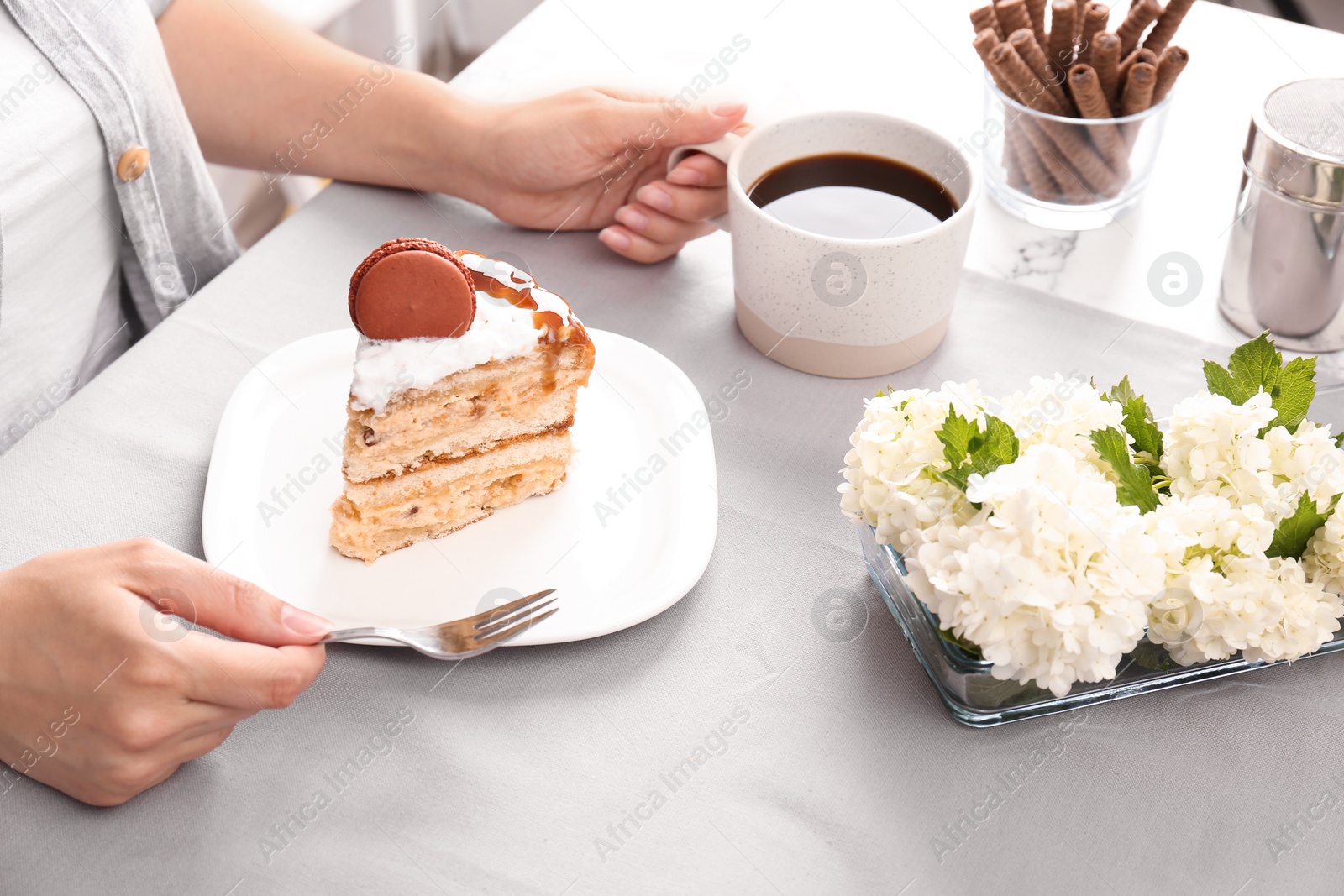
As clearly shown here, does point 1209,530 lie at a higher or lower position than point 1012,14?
lower

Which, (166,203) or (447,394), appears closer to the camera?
(447,394)

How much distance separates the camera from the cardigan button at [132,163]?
1.30 meters

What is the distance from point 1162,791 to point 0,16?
148cm

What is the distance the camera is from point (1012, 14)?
51.4 inches

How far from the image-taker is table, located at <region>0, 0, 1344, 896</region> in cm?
85

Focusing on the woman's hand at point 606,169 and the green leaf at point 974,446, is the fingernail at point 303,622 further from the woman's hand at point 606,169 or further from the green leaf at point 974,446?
the woman's hand at point 606,169

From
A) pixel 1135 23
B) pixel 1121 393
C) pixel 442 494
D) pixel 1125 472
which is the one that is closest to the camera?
pixel 1125 472

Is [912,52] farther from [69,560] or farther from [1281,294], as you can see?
[69,560]

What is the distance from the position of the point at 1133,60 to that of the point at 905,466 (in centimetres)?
71

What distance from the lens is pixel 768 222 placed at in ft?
3.84

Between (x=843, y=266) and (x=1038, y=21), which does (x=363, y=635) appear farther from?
(x=1038, y=21)

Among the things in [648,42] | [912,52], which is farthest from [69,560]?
[912,52]

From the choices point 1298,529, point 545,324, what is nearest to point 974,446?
point 1298,529

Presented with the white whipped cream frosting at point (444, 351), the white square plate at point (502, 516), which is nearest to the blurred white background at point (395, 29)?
the white square plate at point (502, 516)
